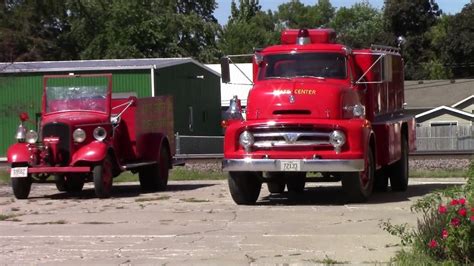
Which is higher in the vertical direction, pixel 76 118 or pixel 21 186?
pixel 76 118

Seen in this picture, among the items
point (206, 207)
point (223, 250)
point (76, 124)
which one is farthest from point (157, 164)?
point (223, 250)

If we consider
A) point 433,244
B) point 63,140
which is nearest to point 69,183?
point 63,140

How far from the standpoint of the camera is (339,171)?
50.4 feet

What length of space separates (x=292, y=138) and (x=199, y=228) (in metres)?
2.99

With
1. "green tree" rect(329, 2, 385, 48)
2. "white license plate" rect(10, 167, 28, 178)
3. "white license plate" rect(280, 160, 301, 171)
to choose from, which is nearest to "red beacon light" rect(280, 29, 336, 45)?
"white license plate" rect(280, 160, 301, 171)

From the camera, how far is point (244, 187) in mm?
16469

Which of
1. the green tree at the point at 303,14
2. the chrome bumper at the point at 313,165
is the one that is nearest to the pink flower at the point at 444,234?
the chrome bumper at the point at 313,165

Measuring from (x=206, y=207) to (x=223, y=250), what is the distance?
5.35 metres

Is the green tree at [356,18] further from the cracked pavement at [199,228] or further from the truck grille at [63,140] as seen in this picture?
the cracked pavement at [199,228]

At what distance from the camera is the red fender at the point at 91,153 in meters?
18.1

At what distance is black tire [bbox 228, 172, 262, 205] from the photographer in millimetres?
16344

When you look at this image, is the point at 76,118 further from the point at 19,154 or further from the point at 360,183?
the point at 360,183

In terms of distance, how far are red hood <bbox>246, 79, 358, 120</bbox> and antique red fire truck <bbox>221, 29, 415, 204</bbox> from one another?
0.02 metres

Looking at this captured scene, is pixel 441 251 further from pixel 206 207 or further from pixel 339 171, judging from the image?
pixel 206 207
